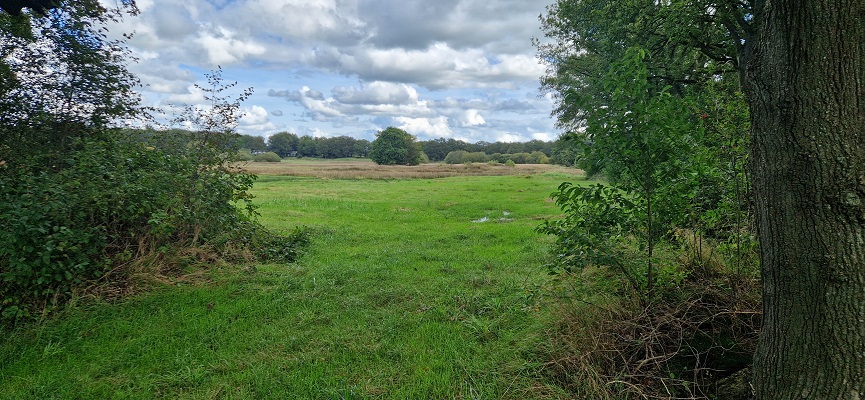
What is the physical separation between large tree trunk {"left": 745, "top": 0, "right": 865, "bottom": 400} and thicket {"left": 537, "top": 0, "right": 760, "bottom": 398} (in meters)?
0.85

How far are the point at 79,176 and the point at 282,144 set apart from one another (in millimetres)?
109325

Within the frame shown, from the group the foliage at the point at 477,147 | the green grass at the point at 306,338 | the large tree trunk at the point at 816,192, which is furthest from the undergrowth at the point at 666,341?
the foliage at the point at 477,147

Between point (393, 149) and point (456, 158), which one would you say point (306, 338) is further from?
point (456, 158)

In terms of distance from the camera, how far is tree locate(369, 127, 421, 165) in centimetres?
8225

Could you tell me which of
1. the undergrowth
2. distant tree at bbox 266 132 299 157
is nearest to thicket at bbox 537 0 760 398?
the undergrowth

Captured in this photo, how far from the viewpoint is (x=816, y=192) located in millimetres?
2283

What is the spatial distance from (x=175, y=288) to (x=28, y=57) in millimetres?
3962

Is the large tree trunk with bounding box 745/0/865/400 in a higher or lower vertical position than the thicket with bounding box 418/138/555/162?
lower

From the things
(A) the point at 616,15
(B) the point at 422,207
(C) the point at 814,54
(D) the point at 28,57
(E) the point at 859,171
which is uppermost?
(A) the point at 616,15

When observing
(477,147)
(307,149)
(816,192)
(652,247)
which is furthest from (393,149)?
(816,192)

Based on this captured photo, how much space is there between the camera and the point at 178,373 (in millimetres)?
3992

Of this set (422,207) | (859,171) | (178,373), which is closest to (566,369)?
(859,171)

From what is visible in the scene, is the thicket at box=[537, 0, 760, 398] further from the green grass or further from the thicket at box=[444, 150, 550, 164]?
the thicket at box=[444, 150, 550, 164]

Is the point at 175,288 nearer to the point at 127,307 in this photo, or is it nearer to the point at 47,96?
the point at 127,307
